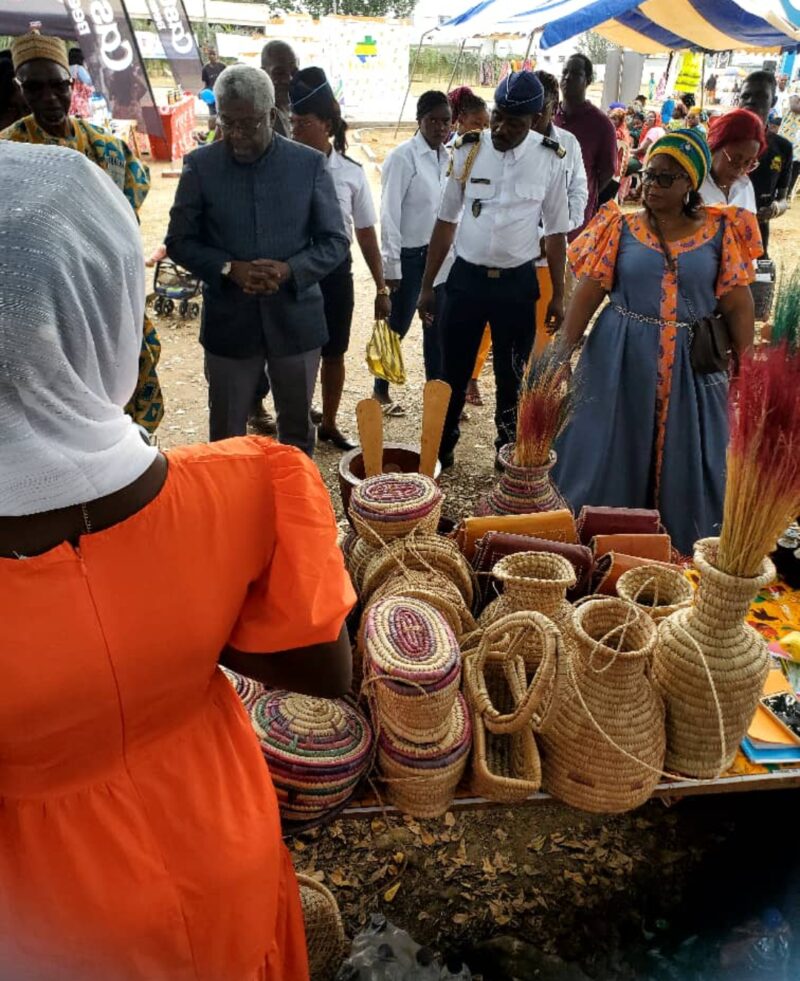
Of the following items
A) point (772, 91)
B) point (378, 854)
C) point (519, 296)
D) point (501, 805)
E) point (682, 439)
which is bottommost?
point (378, 854)

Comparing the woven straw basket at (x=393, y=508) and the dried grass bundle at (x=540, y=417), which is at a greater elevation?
the dried grass bundle at (x=540, y=417)

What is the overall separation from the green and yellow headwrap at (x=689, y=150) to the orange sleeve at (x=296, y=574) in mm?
2305

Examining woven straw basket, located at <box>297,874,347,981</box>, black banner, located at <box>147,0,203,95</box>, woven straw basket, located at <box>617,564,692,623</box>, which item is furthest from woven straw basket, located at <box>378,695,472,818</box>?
black banner, located at <box>147,0,203,95</box>

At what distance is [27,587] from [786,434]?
1.32m

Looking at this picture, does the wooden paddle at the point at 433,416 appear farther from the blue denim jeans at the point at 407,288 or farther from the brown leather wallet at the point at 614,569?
the blue denim jeans at the point at 407,288

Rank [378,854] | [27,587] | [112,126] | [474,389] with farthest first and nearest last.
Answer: [112,126] < [474,389] < [378,854] < [27,587]

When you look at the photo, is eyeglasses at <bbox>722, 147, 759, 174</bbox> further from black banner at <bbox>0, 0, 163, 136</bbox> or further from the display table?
the display table

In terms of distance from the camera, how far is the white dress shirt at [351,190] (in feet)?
13.3

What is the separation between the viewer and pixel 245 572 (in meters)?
1.00

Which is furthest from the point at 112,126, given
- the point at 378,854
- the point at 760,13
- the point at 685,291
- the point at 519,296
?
the point at 378,854

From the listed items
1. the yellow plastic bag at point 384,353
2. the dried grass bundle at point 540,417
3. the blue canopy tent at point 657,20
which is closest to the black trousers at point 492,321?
the yellow plastic bag at point 384,353

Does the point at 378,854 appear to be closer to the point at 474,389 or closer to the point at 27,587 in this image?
the point at 27,587

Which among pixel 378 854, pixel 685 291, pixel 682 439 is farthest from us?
pixel 682 439

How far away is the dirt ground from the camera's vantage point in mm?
2047
